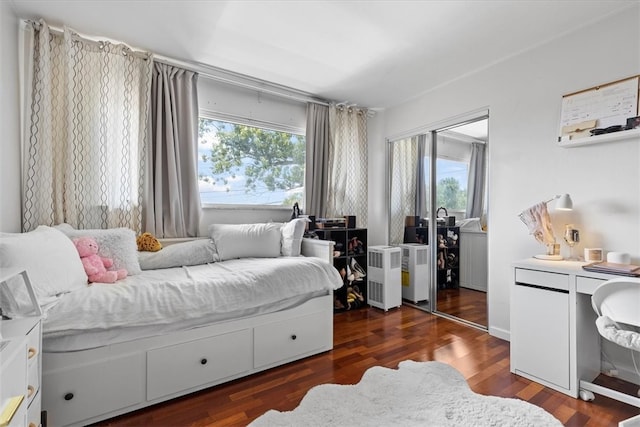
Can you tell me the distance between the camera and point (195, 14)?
6.71 feet

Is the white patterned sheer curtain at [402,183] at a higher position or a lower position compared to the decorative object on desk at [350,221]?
higher

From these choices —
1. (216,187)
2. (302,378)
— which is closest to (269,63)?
(216,187)

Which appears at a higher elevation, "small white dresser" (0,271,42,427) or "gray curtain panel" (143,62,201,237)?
"gray curtain panel" (143,62,201,237)

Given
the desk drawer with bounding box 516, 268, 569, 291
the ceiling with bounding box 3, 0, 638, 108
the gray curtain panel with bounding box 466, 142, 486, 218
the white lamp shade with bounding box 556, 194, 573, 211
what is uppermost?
the ceiling with bounding box 3, 0, 638, 108

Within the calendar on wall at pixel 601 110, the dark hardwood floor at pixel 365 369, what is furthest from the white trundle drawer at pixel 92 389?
the calendar on wall at pixel 601 110

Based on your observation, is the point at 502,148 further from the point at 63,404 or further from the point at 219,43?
the point at 63,404

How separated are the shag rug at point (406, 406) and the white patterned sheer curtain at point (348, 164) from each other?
6.83 feet

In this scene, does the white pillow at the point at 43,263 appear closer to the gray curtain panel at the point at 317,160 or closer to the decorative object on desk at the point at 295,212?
the decorative object on desk at the point at 295,212

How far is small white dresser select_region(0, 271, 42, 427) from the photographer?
31.9 inches

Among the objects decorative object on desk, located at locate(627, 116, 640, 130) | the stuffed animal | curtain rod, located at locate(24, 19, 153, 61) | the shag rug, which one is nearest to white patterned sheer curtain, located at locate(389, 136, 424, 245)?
decorative object on desk, located at locate(627, 116, 640, 130)

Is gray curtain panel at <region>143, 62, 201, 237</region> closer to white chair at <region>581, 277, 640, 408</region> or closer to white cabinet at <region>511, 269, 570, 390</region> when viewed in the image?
white cabinet at <region>511, 269, 570, 390</region>

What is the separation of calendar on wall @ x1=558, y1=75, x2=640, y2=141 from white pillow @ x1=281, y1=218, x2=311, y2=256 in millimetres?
2145

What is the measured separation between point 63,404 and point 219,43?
251 centimetres

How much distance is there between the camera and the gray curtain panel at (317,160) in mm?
3453
